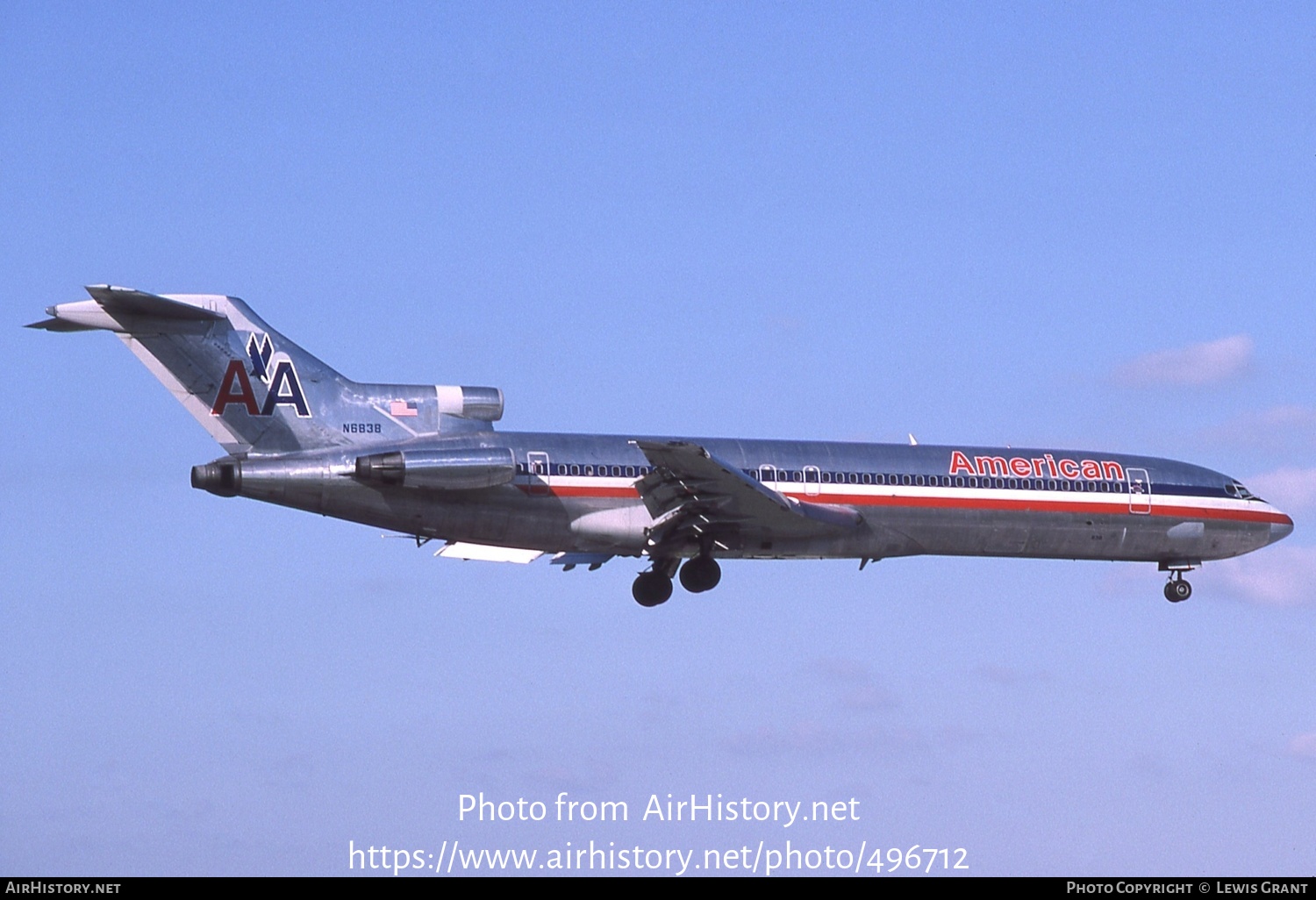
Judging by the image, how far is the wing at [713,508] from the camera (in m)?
33.2

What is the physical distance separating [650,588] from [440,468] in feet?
19.2

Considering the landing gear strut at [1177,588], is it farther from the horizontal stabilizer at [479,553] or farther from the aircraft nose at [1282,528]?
the horizontal stabilizer at [479,553]

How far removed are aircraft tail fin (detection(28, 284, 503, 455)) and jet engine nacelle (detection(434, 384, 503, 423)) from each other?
32 mm

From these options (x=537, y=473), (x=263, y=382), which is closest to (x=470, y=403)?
(x=537, y=473)

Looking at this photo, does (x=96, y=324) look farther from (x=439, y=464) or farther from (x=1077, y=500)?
(x=1077, y=500)

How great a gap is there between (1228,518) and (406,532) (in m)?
17.4

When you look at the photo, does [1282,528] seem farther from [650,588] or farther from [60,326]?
[60,326]

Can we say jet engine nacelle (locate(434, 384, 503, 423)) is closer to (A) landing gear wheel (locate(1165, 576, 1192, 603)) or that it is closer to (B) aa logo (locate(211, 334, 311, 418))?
(B) aa logo (locate(211, 334, 311, 418))

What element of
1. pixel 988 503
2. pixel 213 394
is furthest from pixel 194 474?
pixel 988 503

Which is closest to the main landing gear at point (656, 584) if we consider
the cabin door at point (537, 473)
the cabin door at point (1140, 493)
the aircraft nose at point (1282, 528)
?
the cabin door at point (537, 473)

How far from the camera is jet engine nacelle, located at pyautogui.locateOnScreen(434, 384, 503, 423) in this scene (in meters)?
35.0

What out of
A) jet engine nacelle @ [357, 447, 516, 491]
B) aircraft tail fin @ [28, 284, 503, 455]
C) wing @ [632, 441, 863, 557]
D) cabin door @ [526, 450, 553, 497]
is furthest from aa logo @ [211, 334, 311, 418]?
wing @ [632, 441, 863, 557]

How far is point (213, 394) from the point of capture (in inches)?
1303

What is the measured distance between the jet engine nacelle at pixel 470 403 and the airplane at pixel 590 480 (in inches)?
1.3
